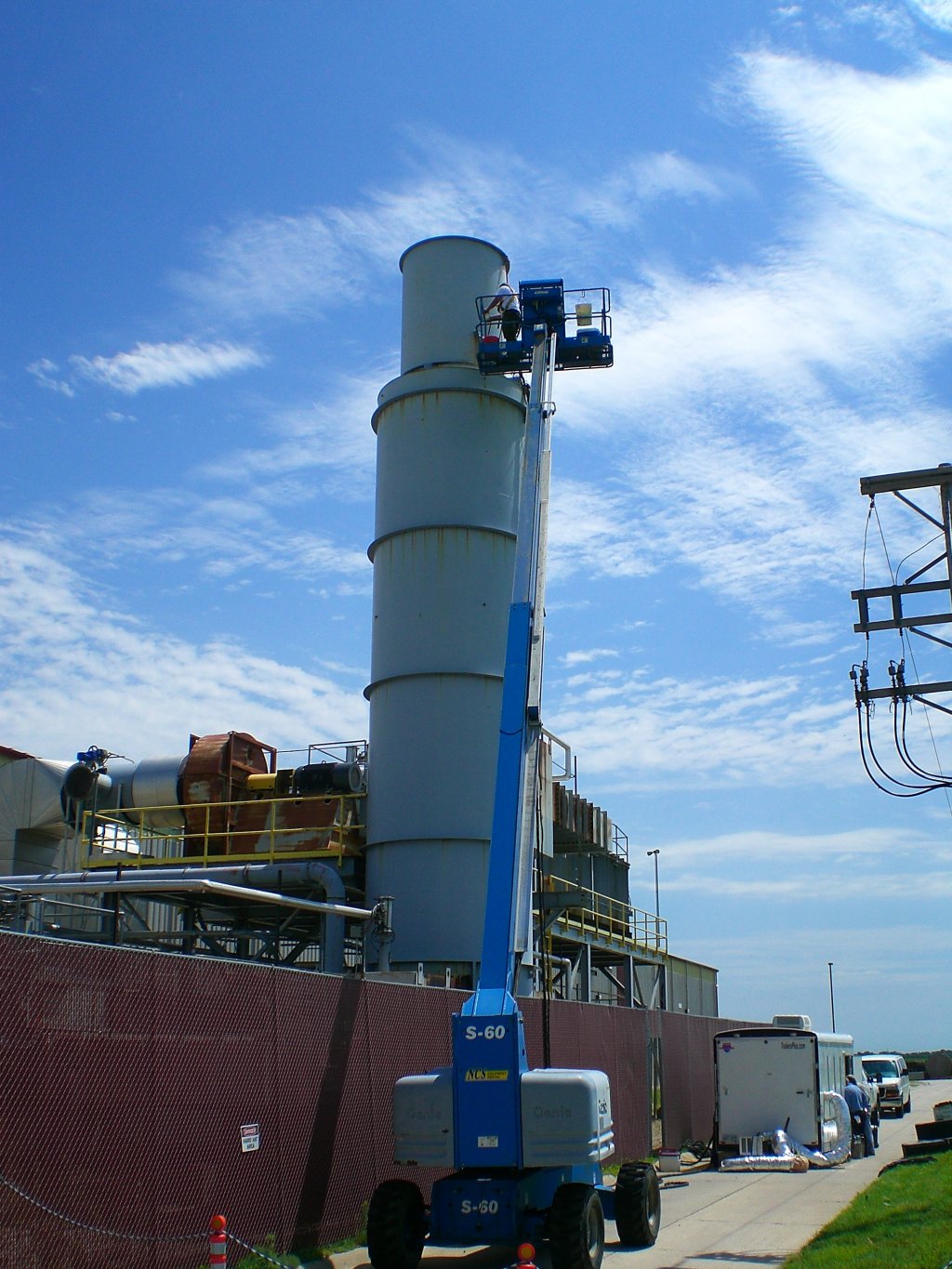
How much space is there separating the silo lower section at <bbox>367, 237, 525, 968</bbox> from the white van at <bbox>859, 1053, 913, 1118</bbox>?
24527mm

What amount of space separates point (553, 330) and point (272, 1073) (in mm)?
13425

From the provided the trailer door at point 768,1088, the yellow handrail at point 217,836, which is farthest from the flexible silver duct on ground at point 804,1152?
the yellow handrail at point 217,836

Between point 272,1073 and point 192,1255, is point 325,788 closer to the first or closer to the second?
point 272,1073

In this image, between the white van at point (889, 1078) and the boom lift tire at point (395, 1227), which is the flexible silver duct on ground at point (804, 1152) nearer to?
the boom lift tire at point (395, 1227)

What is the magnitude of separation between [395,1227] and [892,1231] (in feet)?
16.3

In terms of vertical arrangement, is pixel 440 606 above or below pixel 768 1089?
above

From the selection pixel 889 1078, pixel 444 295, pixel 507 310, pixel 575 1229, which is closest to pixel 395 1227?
pixel 575 1229

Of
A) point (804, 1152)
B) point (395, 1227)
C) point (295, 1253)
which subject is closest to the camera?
point (395, 1227)

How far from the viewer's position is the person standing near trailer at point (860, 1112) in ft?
79.9

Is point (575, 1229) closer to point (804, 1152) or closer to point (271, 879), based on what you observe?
point (271, 879)

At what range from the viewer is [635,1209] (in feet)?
43.1

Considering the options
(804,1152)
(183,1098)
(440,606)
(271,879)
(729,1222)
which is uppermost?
(440,606)

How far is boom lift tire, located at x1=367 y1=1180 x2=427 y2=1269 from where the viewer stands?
37.7 feet

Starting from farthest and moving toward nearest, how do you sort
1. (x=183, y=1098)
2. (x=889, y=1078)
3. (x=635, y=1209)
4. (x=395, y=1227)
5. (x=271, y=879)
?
1. (x=889, y=1078)
2. (x=271, y=879)
3. (x=635, y=1209)
4. (x=395, y=1227)
5. (x=183, y=1098)
